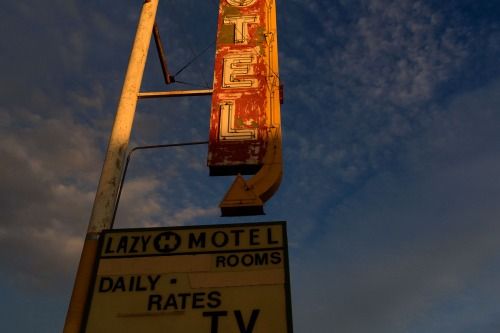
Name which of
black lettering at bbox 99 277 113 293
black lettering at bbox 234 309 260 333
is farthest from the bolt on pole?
black lettering at bbox 234 309 260 333

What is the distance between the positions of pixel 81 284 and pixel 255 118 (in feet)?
12.5

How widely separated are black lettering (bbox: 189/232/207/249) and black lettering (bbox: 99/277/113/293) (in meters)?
0.94

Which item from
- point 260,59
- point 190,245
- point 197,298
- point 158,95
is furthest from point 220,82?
point 197,298

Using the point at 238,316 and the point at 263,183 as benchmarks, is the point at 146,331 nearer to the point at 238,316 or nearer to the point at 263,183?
the point at 238,316

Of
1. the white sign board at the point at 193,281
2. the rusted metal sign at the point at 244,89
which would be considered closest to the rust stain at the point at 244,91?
the rusted metal sign at the point at 244,89

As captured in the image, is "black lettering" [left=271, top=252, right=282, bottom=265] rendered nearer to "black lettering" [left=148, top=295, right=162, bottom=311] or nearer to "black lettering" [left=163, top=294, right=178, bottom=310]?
"black lettering" [left=163, top=294, right=178, bottom=310]

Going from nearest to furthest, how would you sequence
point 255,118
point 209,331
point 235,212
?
point 209,331, point 235,212, point 255,118

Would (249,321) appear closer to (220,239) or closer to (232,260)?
(232,260)

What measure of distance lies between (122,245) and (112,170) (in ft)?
3.50

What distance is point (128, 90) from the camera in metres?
6.65

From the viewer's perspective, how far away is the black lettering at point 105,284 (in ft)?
16.4

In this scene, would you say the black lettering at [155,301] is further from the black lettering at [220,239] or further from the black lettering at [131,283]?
the black lettering at [220,239]

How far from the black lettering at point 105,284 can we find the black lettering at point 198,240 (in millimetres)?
941

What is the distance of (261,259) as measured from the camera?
503 centimetres
